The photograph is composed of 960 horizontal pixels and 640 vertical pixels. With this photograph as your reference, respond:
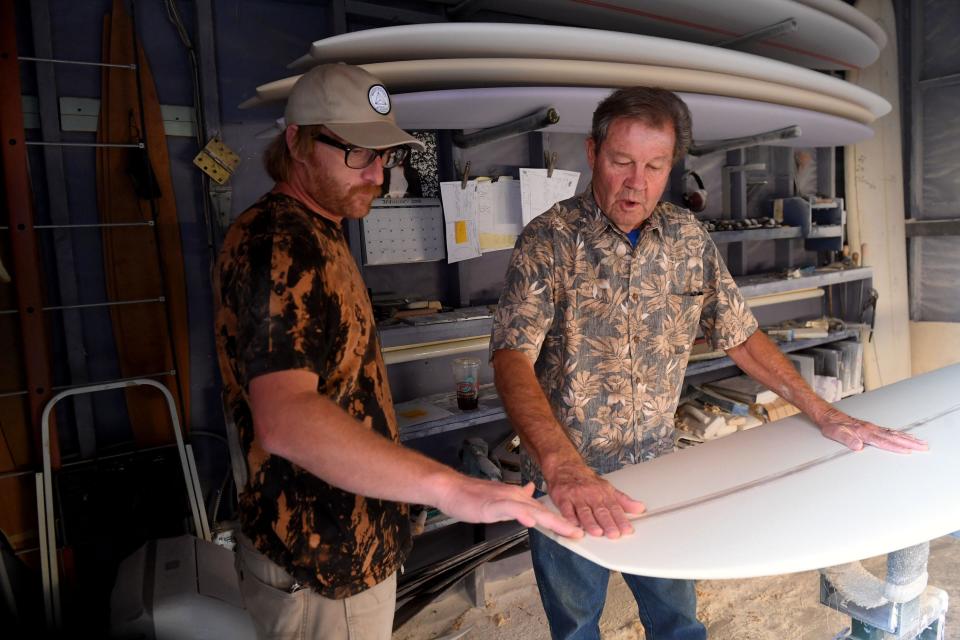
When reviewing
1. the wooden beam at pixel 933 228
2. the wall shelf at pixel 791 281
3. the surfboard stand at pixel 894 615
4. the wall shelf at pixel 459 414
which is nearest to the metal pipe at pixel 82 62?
the wall shelf at pixel 459 414

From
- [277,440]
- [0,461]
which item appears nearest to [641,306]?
[277,440]

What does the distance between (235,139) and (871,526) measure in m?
2.16

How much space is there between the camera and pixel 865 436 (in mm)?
1402

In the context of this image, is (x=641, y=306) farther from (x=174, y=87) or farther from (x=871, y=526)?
(x=174, y=87)

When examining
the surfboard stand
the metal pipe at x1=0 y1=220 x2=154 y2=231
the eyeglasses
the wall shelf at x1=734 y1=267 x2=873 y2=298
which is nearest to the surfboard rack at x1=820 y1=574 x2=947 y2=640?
the surfboard stand

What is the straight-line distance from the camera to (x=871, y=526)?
3.43 ft

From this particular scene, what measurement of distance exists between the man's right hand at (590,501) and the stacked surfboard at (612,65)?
1.28 meters

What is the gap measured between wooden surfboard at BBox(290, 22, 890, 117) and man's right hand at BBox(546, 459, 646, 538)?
1340 millimetres

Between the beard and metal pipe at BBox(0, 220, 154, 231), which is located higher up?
metal pipe at BBox(0, 220, 154, 231)

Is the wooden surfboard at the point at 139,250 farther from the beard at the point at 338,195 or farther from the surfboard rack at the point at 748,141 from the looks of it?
the surfboard rack at the point at 748,141

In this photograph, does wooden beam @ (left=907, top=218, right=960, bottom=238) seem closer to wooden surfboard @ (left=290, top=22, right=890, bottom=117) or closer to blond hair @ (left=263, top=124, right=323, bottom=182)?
wooden surfboard @ (left=290, top=22, right=890, bottom=117)

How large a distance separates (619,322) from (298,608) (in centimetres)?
88

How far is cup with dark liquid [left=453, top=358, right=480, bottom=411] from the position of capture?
2.27 m

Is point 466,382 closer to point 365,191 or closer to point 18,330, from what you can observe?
point 365,191
